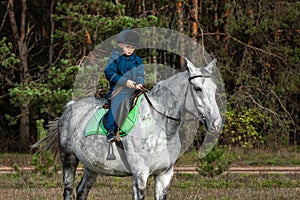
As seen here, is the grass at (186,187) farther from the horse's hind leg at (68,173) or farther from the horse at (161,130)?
the horse at (161,130)

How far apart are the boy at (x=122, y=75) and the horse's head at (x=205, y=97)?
0.71 m

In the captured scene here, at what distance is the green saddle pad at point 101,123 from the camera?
7.09 meters

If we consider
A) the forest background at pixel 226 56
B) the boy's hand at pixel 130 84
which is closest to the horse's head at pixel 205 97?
the boy's hand at pixel 130 84

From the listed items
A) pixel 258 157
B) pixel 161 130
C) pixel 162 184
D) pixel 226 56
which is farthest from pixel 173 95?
pixel 226 56

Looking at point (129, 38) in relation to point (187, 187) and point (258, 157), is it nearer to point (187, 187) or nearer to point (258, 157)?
point (187, 187)

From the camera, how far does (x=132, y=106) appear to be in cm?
713

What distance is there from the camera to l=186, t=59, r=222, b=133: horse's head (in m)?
6.41

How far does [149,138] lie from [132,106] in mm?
435

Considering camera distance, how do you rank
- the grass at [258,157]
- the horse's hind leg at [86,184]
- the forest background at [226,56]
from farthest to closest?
the forest background at [226,56], the grass at [258,157], the horse's hind leg at [86,184]

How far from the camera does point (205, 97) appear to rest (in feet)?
21.4

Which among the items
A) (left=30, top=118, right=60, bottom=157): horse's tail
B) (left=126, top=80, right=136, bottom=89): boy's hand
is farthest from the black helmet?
(left=30, top=118, right=60, bottom=157): horse's tail

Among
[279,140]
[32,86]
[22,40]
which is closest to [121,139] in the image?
[32,86]

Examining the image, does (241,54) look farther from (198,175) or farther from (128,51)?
(128,51)

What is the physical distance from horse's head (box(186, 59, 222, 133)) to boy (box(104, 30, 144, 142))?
2.33 ft
